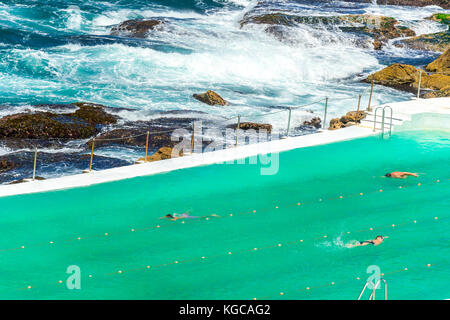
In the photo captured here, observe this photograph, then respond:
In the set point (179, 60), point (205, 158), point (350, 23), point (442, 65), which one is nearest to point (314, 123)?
point (205, 158)

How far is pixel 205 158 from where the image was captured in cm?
1266

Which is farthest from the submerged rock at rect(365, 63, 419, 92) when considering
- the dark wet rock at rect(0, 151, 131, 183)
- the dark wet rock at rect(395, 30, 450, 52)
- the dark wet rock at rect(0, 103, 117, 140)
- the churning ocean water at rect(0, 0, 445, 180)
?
the dark wet rock at rect(0, 151, 131, 183)

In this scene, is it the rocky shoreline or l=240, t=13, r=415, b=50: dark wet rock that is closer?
the rocky shoreline

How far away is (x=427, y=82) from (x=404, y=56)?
7.46 m

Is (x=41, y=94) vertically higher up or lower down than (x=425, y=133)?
lower down

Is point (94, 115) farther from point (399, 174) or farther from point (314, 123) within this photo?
point (399, 174)

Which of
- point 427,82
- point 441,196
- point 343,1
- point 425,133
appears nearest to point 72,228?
point 441,196

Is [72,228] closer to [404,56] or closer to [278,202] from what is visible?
[278,202]

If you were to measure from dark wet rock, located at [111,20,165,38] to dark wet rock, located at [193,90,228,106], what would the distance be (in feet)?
35.5

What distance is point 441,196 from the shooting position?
11055mm

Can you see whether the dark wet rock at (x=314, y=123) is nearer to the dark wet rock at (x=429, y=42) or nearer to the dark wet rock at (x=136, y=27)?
the dark wet rock at (x=136, y=27)

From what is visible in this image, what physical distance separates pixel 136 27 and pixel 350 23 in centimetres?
1145

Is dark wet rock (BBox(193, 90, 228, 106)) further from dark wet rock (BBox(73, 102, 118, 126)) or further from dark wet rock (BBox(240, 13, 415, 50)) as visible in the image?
dark wet rock (BBox(240, 13, 415, 50))

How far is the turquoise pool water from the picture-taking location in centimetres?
809
